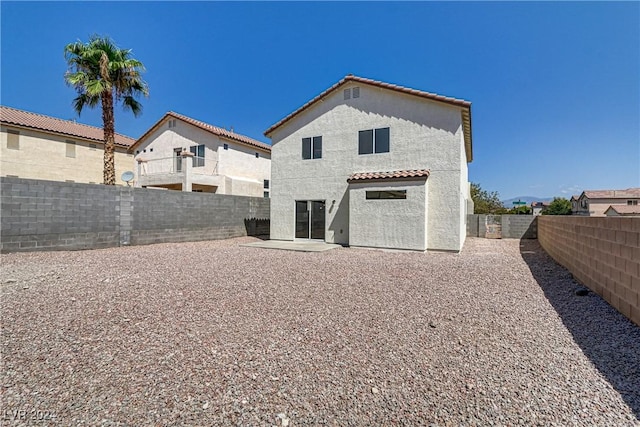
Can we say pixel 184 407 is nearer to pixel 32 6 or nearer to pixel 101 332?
pixel 101 332

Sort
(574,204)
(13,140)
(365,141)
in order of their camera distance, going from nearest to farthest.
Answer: (365,141) → (13,140) → (574,204)

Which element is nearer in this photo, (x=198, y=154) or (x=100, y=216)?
(x=100, y=216)

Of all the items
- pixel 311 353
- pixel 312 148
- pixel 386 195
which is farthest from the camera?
pixel 312 148

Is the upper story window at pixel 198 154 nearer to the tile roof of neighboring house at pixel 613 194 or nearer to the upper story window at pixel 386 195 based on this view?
the upper story window at pixel 386 195

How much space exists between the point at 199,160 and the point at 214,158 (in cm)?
134

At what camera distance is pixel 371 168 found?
1321 cm

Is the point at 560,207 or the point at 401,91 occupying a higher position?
the point at 401,91

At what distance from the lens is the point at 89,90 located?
14.3m

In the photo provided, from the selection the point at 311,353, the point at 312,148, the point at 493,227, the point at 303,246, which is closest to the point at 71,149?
the point at 312,148

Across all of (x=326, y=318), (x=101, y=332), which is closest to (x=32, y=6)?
(x=101, y=332)

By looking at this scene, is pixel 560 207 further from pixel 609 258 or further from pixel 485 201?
pixel 609 258

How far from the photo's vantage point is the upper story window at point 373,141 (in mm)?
13031

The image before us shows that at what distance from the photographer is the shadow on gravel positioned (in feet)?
9.31

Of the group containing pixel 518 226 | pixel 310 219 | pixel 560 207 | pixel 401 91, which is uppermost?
pixel 401 91
